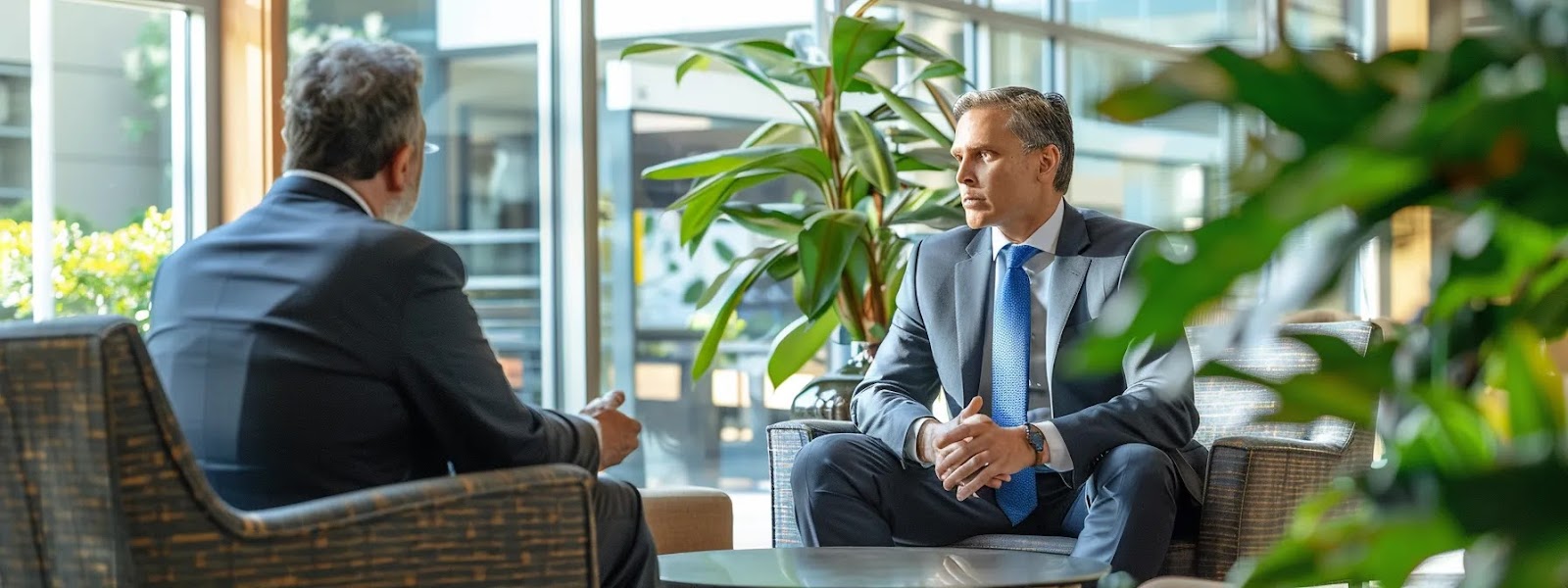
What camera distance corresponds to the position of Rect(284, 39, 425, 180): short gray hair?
6.46 ft

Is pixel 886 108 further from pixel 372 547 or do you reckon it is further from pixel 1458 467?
pixel 1458 467

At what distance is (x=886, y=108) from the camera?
4.01 meters

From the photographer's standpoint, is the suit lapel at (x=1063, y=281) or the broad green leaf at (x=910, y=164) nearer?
the suit lapel at (x=1063, y=281)

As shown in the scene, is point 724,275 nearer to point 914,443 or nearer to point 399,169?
point 914,443

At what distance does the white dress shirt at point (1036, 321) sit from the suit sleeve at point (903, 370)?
0.12 m

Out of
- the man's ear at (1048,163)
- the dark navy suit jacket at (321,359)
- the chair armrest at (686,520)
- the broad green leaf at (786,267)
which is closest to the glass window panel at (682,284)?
the broad green leaf at (786,267)

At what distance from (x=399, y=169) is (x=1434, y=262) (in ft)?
5.29

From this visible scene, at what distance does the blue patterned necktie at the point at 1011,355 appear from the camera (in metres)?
2.91

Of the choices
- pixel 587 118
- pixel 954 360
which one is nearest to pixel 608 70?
pixel 587 118

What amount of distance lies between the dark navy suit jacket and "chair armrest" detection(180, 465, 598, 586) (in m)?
0.18

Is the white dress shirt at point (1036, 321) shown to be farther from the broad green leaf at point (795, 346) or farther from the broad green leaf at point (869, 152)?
the broad green leaf at point (795, 346)

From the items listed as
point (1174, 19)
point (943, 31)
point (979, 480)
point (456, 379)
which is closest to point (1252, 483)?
point (979, 480)

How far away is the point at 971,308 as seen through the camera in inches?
119

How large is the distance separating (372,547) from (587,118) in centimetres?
287
